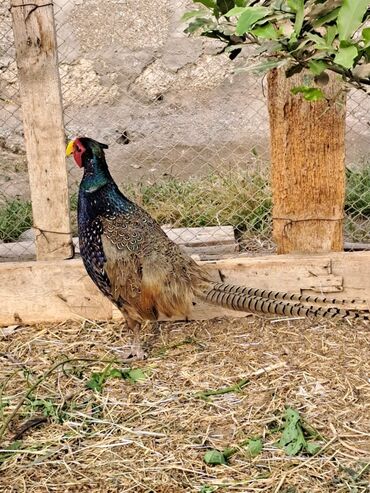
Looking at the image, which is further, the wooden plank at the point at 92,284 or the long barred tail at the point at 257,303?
the wooden plank at the point at 92,284

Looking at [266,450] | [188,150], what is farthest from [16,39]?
[188,150]

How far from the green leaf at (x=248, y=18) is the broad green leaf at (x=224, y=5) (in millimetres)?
179

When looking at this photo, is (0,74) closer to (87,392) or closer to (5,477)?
(87,392)

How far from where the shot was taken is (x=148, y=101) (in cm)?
723

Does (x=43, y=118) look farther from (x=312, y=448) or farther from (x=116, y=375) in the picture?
(x=312, y=448)

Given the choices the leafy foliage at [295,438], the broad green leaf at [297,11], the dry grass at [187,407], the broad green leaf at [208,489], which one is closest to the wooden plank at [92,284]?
the dry grass at [187,407]

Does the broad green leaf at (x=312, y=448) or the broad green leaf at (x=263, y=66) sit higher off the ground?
the broad green leaf at (x=263, y=66)

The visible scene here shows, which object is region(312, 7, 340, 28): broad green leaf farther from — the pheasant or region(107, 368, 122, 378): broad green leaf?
region(107, 368, 122, 378): broad green leaf

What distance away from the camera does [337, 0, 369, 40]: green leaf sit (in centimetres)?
128

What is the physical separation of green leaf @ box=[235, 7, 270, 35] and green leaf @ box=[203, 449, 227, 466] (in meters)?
1.99

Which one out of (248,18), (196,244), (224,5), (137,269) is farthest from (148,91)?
(248,18)

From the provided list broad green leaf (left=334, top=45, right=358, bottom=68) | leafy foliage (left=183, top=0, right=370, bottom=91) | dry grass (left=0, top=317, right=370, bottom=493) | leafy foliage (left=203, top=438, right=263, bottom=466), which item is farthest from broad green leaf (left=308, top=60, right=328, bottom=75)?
leafy foliage (left=203, top=438, right=263, bottom=466)

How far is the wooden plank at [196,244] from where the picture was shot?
5.03 metres

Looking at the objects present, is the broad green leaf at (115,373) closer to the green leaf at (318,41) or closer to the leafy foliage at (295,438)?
the leafy foliage at (295,438)
